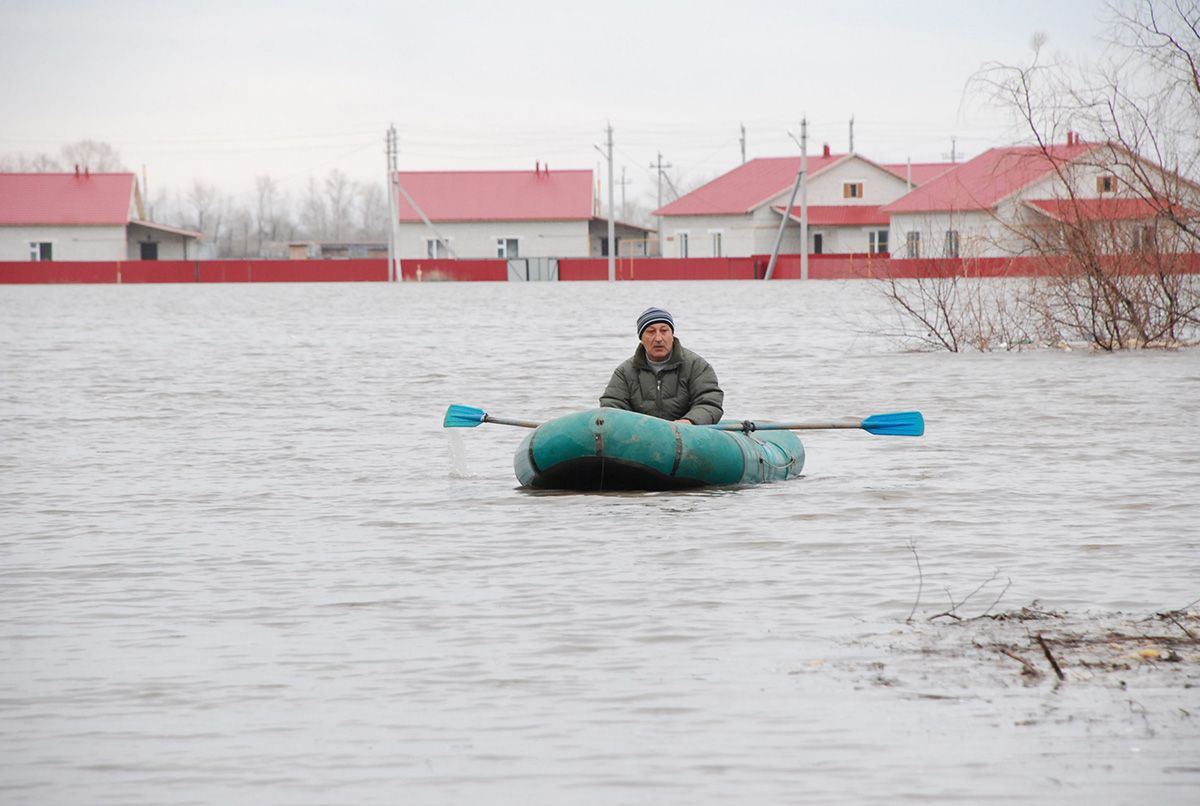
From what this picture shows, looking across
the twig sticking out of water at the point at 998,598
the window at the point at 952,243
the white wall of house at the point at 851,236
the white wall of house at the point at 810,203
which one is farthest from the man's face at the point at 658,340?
the white wall of house at the point at 810,203

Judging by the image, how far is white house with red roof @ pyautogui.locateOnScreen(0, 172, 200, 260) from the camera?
81.6 m

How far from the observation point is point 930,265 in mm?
24266

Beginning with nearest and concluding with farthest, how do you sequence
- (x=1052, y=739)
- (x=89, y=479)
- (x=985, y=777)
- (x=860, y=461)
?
(x=985, y=777) → (x=1052, y=739) → (x=89, y=479) → (x=860, y=461)

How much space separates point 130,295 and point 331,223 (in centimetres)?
10759

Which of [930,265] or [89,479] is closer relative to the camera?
[89,479]

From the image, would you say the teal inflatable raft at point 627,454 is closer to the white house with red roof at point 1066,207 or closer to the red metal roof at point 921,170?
the white house with red roof at point 1066,207

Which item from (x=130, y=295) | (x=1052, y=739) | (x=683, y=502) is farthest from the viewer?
(x=130, y=295)

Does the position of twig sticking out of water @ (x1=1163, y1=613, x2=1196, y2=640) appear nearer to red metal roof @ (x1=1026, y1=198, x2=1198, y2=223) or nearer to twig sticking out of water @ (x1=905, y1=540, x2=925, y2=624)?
twig sticking out of water @ (x1=905, y1=540, x2=925, y2=624)

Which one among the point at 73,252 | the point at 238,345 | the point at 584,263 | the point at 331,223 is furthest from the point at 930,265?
the point at 331,223

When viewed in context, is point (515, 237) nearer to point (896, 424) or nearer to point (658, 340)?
point (896, 424)

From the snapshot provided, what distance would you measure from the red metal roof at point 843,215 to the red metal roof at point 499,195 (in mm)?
11074

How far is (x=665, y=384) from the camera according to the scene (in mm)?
12328

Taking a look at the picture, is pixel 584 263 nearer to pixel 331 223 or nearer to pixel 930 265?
pixel 930 265

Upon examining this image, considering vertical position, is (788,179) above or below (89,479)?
above
